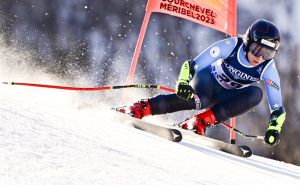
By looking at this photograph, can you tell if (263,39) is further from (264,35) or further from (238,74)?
(238,74)

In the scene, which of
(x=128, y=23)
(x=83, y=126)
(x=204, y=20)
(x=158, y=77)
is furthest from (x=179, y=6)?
(x=128, y=23)

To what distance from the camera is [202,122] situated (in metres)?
5.02

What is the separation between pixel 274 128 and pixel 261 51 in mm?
700

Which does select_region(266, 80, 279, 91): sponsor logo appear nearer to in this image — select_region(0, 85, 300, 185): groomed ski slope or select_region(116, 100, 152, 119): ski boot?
select_region(116, 100, 152, 119): ski boot

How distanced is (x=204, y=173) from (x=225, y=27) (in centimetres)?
454

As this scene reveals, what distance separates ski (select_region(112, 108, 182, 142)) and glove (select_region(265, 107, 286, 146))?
1008mm

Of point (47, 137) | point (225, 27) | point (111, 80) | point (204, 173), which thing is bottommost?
point (111, 80)

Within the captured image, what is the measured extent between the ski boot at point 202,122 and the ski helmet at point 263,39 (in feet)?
2.46

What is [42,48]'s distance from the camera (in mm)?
15992

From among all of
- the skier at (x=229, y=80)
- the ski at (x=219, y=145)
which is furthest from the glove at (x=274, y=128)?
the ski at (x=219, y=145)

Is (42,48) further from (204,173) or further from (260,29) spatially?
(204,173)

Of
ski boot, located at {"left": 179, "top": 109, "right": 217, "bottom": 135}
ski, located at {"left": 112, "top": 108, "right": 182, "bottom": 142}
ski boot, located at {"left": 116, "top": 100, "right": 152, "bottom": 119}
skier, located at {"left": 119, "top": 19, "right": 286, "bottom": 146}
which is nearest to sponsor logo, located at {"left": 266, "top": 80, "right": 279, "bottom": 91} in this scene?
skier, located at {"left": 119, "top": 19, "right": 286, "bottom": 146}

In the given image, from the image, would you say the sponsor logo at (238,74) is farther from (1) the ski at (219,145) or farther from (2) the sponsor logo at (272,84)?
(1) the ski at (219,145)

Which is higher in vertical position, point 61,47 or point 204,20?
point 204,20
